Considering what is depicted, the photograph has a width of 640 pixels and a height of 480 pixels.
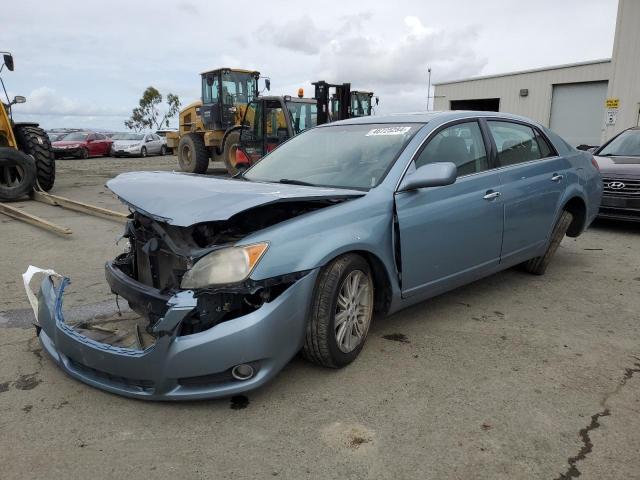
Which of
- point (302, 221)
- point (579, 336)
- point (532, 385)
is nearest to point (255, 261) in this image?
point (302, 221)

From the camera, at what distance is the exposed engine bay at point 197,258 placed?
2.66 m

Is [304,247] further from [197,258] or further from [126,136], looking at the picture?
[126,136]

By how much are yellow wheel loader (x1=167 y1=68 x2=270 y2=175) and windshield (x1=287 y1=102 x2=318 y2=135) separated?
2431 millimetres

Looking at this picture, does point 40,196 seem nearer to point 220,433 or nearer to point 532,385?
point 220,433

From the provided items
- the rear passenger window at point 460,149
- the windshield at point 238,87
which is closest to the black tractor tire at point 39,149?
the windshield at point 238,87

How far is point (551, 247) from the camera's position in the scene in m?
5.08

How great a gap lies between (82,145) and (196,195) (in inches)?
1032

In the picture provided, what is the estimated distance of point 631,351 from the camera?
11.5 ft

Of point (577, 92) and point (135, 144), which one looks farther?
point (135, 144)

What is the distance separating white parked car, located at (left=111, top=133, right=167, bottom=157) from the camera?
2771 cm

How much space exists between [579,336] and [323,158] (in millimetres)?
2223

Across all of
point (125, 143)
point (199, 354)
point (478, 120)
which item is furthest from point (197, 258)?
point (125, 143)

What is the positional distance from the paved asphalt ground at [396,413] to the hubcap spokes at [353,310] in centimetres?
18

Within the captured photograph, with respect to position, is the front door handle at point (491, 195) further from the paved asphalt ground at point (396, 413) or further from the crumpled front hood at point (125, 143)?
the crumpled front hood at point (125, 143)
